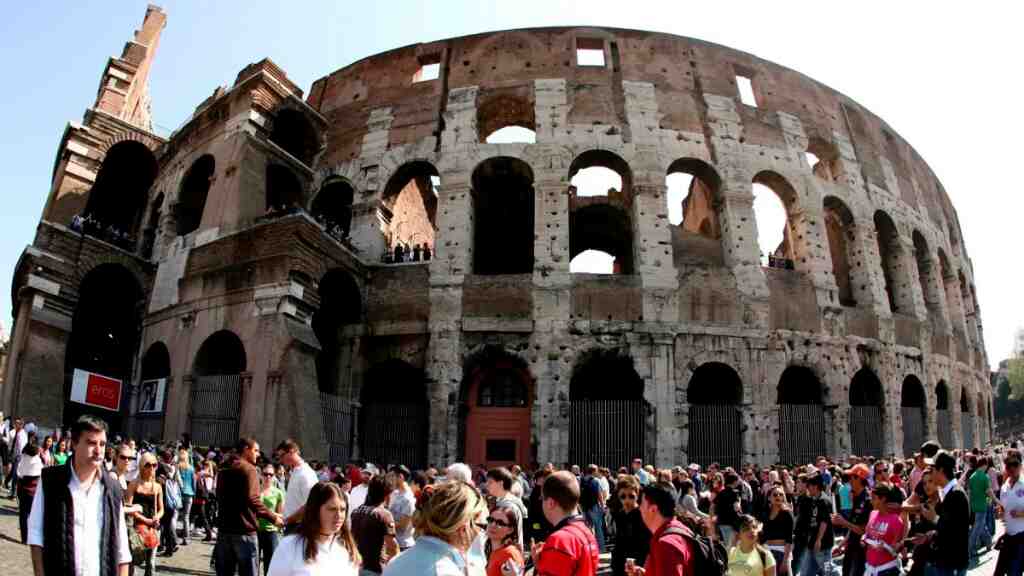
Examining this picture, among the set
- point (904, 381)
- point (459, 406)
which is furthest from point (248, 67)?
point (904, 381)

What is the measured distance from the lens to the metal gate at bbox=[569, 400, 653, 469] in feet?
56.7

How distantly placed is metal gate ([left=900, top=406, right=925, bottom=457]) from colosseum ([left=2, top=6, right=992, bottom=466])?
152 mm

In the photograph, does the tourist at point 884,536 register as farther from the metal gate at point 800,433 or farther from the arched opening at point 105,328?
the arched opening at point 105,328

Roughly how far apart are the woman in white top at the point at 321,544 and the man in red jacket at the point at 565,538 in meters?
0.99

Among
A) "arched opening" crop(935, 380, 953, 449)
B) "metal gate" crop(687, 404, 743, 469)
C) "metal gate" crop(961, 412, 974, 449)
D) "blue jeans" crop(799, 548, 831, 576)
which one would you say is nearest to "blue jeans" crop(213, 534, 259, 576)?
"blue jeans" crop(799, 548, 831, 576)

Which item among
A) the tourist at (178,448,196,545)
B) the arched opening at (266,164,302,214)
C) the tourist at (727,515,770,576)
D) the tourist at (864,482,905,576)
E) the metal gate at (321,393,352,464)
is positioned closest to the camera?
the tourist at (727,515,770,576)

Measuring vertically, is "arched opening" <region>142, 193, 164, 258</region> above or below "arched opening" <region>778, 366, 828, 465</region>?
above

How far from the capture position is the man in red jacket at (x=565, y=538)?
3529 millimetres

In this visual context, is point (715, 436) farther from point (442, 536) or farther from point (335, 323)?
point (442, 536)

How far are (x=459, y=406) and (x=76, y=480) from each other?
46.7 feet

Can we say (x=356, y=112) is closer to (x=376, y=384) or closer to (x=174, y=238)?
(x=174, y=238)

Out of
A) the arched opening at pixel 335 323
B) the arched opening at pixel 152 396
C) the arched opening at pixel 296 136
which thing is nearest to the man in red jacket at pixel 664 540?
the arched opening at pixel 335 323

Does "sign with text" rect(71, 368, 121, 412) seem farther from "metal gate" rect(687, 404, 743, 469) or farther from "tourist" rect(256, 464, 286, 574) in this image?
"metal gate" rect(687, 404, 743, 469)

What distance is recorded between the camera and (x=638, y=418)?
17.5 metres
